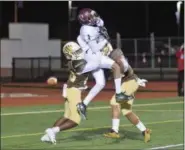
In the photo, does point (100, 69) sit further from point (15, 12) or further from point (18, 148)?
point (15, 12)

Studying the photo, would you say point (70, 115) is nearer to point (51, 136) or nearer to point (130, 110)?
point (51, 136)

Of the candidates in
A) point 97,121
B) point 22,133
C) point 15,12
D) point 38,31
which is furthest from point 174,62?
point 22,133

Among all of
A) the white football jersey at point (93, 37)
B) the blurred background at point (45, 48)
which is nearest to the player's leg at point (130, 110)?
the white football jersey at point (93, 37)

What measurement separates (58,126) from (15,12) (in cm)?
3869

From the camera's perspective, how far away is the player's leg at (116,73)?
1127 cm

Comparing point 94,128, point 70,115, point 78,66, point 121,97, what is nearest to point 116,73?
point 121,97

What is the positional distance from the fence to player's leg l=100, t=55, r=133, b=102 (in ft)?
82.1

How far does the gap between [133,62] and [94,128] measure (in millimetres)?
27372

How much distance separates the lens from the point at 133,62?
41.3m

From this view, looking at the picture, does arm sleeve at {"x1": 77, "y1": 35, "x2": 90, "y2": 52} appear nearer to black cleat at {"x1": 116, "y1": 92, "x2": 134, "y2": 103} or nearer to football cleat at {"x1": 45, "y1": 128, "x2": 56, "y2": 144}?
black cleat at {"x1": 116, "y1": 92, "x2": 134, "y2": 103}

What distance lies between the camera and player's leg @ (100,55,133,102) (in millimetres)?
11266

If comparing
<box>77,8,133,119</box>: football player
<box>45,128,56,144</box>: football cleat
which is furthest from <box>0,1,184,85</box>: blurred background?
<box>45,128,56,144</box>: football cleat

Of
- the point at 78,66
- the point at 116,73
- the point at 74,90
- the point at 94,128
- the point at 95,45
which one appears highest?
the point at 95,45

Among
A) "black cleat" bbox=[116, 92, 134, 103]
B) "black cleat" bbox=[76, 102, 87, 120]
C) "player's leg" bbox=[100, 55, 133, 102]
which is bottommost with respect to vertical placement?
"black cleat" bbox=[76, 102, 87, 120]
